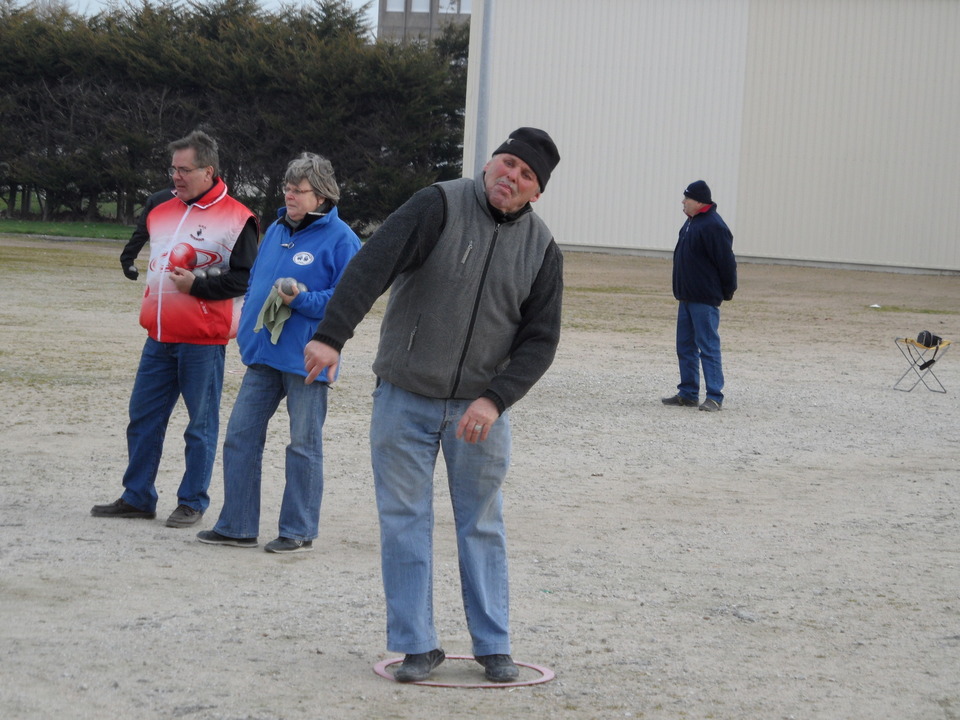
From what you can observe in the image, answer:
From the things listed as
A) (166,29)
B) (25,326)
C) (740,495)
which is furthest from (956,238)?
(740,495)

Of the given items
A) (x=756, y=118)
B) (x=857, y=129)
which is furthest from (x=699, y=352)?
(x=857, y=129)

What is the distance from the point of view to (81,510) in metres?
6.75

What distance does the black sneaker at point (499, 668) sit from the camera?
441 centimetres

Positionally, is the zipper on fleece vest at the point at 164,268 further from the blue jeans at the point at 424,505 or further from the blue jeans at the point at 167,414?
the blue jeans at the point at 424,505

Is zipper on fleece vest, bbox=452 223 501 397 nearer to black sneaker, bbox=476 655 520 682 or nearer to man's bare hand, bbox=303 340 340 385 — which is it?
man's bare hand, bbox=303 340 340 385

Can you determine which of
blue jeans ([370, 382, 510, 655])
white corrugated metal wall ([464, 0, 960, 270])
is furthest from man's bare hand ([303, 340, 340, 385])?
white corrugated metal wall ([464, 0, 960, 270])

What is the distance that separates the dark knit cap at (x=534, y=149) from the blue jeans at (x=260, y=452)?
2122 millimetres

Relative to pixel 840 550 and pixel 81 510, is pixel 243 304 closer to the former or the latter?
pixel 81 510

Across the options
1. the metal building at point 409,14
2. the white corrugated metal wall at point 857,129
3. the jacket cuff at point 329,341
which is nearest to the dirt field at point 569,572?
the jacket cuff at point 329,341

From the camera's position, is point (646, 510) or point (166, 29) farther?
point (166, 29)

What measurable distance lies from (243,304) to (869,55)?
3356cm

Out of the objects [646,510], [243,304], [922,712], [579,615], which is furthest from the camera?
[646,510]

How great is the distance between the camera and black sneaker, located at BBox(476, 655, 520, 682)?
174 inches

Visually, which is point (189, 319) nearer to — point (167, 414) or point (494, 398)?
point (167, 414)
